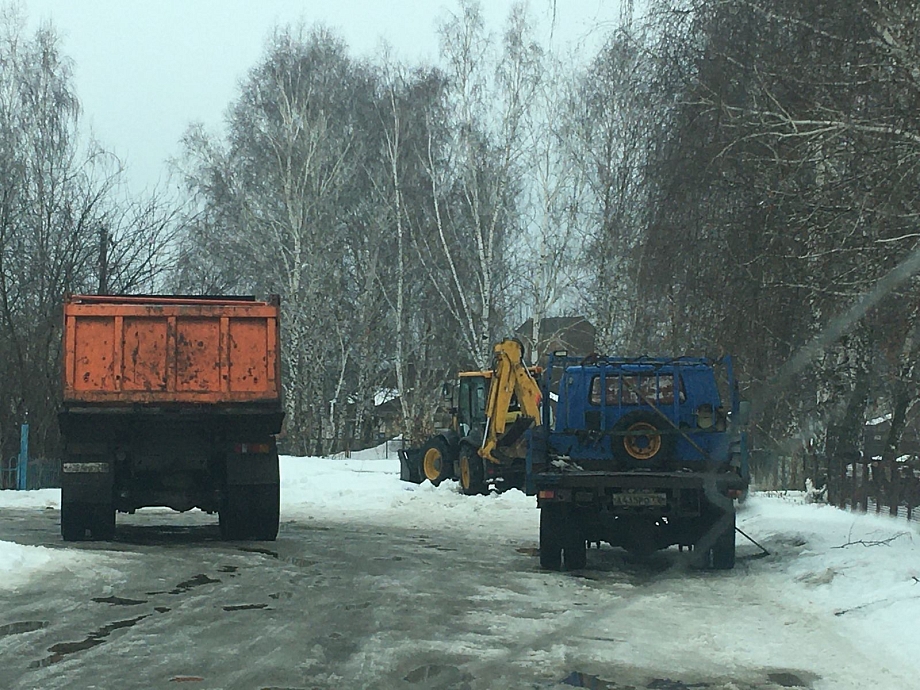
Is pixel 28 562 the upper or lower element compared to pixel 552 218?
lower

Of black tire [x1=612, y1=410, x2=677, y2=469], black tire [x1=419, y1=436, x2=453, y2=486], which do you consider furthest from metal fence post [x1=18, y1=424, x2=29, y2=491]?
black tire [x1=612, y1=410, x2=677, y2=469]

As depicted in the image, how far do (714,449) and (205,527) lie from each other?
8996mm

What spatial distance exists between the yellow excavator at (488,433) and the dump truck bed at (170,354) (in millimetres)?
6516

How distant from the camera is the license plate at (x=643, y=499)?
13.6 m

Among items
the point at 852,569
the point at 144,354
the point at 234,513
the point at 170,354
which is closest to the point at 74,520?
the point at 234,513

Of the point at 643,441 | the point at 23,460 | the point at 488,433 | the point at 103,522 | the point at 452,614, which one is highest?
the point at 488,433

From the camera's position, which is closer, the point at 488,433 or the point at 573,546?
the point at 573,546

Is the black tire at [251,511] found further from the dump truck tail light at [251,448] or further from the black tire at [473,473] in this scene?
the black tire at [473,473]

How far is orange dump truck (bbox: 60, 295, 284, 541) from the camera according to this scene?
1566 centimetres

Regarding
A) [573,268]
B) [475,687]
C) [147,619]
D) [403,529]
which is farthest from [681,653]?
[573,268]

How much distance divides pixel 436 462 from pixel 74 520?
585 inches

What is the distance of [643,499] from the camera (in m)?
13.6

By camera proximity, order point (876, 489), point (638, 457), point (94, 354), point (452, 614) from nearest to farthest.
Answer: point (452, 614) → point (638, 457) → point (94, 354) → point (876, 489)

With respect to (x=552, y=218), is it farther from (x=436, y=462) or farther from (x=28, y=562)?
(x=28, y=562)
